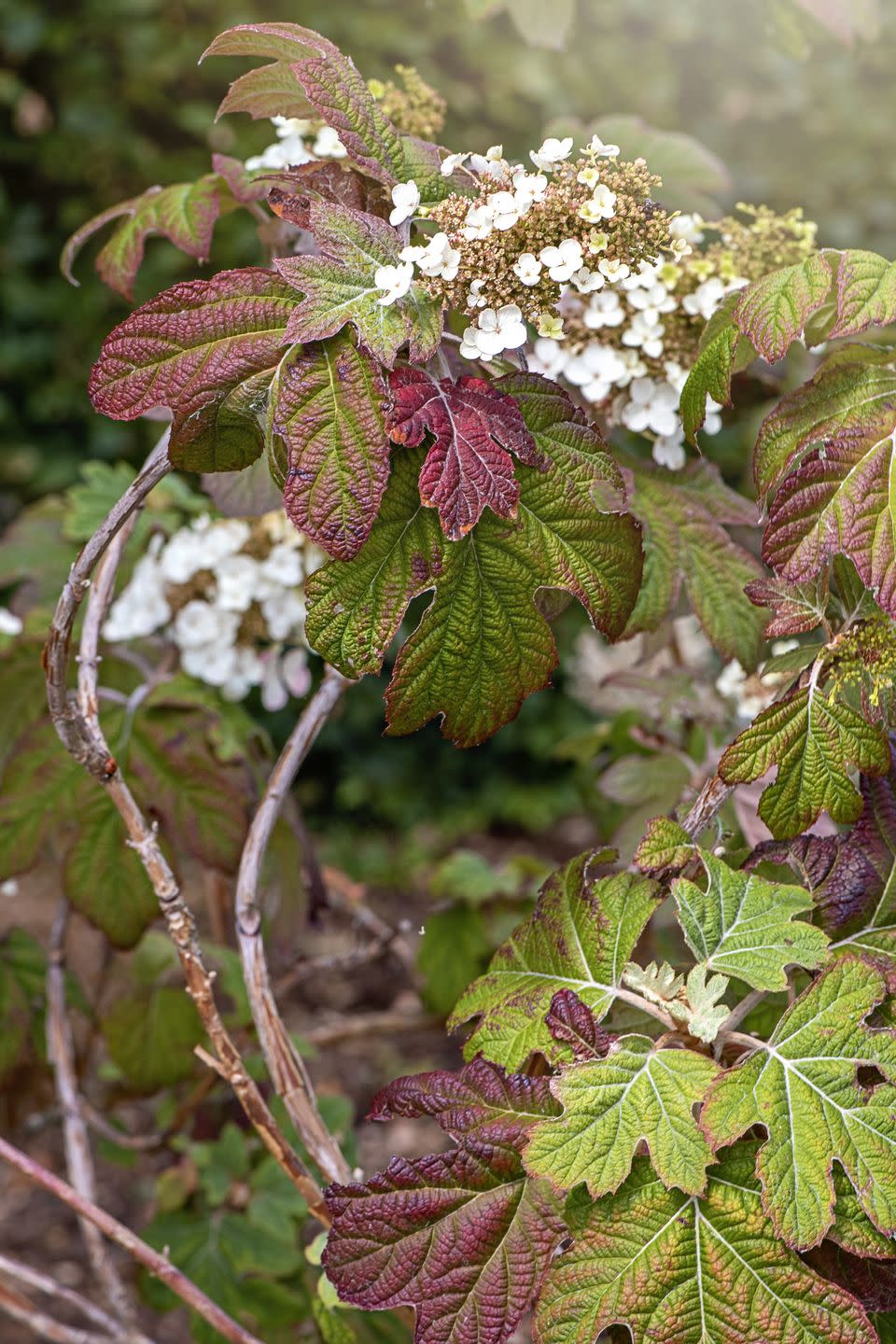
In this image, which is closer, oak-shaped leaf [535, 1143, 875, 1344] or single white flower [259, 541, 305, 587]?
oak-shaped leaf [535, 1143, 875, 1344]

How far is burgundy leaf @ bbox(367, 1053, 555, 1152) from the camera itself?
974 millimetres

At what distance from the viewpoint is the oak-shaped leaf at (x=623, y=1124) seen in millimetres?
889

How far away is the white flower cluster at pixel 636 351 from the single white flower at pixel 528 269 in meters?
0.23

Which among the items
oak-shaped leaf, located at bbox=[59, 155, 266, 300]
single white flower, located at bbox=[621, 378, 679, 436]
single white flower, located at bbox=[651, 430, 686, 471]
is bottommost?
single white flower, located at bbox=[651, 430, 686, 471]

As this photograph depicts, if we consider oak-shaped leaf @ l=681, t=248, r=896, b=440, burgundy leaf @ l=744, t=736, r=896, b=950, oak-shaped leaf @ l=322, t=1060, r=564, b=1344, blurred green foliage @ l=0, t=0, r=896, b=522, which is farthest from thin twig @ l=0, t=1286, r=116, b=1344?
blurred green foliage @ l=0, t=0, r=896, b=522

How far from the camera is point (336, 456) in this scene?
0.92m

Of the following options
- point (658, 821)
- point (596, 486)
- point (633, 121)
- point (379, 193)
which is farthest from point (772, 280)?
point (633, 121)

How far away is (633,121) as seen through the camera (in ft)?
5.08

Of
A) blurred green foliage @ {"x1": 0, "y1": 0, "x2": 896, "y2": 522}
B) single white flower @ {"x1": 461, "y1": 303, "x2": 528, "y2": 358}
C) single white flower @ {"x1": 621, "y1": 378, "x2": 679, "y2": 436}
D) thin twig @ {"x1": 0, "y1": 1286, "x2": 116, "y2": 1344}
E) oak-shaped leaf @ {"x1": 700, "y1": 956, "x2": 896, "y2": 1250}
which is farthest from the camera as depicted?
blurred green foliage @ {"x1": 0, "y1": 0, "x2": 896, "y2": 522}

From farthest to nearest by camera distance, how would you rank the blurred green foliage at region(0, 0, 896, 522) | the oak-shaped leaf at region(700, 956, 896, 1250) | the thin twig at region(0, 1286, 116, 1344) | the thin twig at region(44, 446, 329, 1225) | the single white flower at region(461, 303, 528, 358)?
the blurred green foliage at region(0, 0, 896, 522) → the thin twig at region(0, 1286, 116, 1344) → the thin twig at region(44, 446, 329, 1225) → the single white flower at region(461, 303, 528, 358) → the oak-shaped leaf at region(700, 956, 896, 1250)

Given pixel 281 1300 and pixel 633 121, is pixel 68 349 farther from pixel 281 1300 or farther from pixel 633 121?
pixel 281 1300

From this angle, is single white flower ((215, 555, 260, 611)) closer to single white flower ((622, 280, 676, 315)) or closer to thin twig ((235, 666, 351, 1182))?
thin twig ((235, 666, 351, 1182))

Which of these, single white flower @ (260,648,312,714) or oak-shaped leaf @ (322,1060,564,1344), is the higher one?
single white flower @ (260,648,312,714)

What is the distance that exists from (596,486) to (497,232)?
0.78ft
